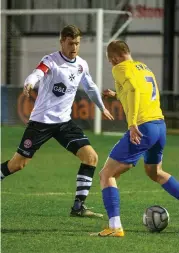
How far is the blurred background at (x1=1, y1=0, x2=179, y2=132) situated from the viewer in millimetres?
24395

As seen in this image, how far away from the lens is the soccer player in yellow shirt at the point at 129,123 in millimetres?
8953

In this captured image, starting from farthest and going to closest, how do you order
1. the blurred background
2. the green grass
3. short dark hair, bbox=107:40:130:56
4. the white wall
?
the white wall, the blurred background, short dark hair, bbox=107:40:130:56, the green grass

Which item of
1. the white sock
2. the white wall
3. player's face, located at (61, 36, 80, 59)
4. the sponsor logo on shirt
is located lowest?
the white wall

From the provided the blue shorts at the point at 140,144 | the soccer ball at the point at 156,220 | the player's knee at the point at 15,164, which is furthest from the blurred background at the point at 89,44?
the blue shorts at the point at 140,144

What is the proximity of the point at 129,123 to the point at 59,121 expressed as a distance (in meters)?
2.10

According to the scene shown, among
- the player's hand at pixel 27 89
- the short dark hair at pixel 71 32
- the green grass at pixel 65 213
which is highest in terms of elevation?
the short dark hair at pixel 71 32

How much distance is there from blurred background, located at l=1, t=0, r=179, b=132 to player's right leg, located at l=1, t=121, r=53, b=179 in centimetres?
1248

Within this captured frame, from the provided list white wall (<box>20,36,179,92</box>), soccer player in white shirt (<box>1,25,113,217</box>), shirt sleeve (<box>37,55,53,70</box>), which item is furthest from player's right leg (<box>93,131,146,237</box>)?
white wall (<box>20,36,179,92</box>)

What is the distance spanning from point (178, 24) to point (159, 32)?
0.95 metres

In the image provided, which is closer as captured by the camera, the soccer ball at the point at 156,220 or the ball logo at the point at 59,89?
the soccer ball at the point at 156,220

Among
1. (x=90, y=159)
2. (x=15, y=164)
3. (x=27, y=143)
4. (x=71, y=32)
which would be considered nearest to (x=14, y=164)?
(x=15, y=164)

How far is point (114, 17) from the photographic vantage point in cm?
2672

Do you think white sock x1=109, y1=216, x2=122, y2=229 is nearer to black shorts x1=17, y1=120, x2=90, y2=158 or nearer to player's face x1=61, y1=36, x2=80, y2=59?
black shorts x1=17, y1=120, x2=90, y2=158

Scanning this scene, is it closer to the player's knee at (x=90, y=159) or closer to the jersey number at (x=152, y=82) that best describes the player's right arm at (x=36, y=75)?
the player's knee at (x=90, y=159)
